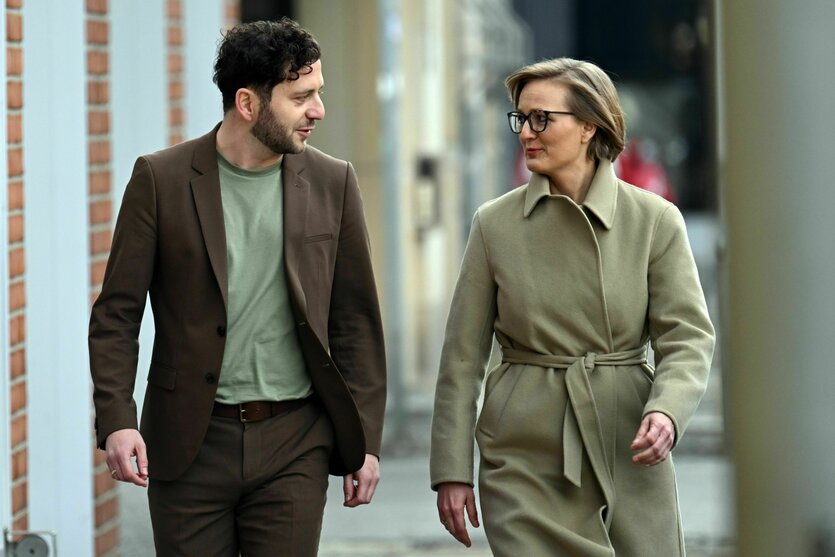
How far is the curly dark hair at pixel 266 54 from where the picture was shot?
3.77m

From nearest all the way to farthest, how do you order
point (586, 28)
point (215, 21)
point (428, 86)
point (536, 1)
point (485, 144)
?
point (215, 21)
point (428, 86)
point (485, 144)
point (536, 1)
point (586, 28)

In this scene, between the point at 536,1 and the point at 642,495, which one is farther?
the point at 536,1

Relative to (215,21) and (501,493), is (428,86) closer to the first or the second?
(215,21)

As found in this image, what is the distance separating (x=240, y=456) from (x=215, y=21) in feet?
13.1

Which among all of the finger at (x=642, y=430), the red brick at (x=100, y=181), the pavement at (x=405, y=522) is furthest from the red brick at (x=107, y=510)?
the finger at (x=642, y=430)

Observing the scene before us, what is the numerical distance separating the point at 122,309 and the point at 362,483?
2.31 ft

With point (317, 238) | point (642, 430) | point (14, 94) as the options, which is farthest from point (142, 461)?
point (14, 94)

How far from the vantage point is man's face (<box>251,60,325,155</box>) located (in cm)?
377

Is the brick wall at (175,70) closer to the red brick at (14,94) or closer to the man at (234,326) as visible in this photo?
the red brick at (14,94)

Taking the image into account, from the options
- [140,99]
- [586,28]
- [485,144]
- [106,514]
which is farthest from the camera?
[586,28]

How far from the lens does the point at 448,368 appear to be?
3959mm

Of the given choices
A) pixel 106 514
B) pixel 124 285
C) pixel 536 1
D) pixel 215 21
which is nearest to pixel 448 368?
pixel 124 285

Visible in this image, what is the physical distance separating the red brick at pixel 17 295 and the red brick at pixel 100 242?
30.7 inches

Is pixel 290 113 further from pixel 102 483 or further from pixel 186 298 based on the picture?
pixel 102 483
